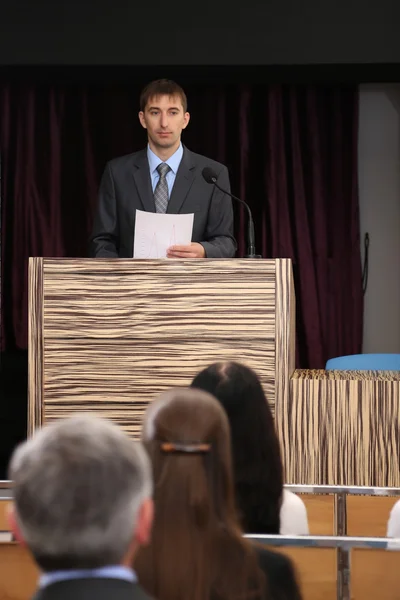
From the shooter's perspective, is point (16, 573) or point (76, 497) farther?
point (16, 573)

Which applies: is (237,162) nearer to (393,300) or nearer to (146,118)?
(393,300)

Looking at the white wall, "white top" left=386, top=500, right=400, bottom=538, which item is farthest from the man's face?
the white wall

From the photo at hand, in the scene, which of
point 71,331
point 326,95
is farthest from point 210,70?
point 71,331

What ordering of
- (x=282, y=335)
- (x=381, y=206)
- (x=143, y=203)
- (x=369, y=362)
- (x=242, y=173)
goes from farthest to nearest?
(x=381, y=206), (x=242, y=173), (x=369, y=362), (x=143, y=203), (x=282, y=335)

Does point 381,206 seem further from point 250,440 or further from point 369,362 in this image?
point 250,440

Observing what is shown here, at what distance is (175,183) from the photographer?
3.45 metres

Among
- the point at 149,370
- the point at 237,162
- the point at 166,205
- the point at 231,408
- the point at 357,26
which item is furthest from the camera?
the point at 237,162

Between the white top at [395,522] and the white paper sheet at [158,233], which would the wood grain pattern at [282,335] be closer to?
the white paper sheet at [158,233]

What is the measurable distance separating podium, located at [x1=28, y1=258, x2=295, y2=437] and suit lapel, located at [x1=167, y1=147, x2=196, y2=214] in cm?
57

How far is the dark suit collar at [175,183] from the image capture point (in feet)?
11.2

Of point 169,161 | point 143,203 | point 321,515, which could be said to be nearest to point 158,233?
point 143,203

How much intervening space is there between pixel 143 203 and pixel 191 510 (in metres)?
2.34

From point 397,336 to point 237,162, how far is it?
142 centimetres

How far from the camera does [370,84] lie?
6207 millimetres
